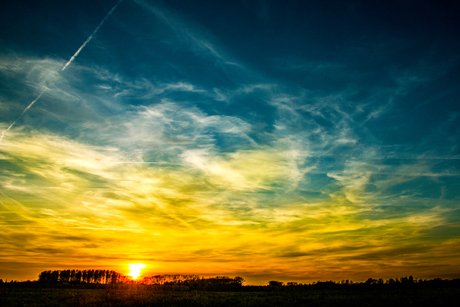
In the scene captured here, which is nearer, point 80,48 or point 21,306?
point 80,48

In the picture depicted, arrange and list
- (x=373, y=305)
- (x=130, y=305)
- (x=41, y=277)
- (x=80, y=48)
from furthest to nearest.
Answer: (x=41, y=277), (x=130, y=305), (x=373, y=305), (x=80, y=48)

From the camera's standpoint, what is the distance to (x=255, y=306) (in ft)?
115

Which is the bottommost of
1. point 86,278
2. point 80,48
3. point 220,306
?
point 86,278

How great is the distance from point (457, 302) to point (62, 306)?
49725 millimetres

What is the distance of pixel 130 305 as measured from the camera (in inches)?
1346

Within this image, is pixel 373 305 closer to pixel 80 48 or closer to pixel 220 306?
pixel 220 306

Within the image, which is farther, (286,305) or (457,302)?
(286,305)

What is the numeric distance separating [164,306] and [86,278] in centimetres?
20514

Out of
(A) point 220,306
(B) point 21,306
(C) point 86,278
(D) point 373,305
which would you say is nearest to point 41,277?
(C) point 86,278

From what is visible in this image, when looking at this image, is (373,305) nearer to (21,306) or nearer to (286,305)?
(286,305)

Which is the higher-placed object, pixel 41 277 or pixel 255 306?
pixel 255 306

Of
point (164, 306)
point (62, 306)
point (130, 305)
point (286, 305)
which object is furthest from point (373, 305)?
point (62, 306)

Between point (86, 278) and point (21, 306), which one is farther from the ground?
point (21, 306)

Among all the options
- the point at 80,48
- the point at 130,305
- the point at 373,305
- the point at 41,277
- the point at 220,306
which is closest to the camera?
the point at 80,48
